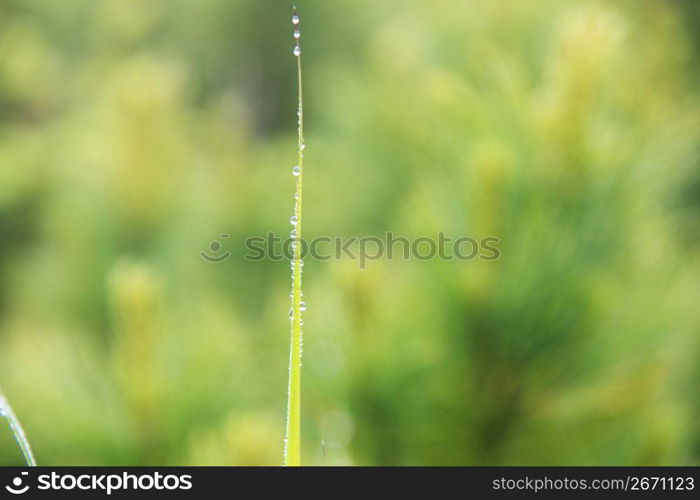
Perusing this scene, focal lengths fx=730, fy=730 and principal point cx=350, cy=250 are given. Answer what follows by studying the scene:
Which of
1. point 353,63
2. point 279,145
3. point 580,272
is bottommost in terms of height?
point 580,272

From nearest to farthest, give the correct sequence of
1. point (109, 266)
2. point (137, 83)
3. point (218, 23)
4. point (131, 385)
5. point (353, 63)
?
point (131, 385) → point (109, 266) → point (137, 83) → point (353, 63) → point (218, 23)

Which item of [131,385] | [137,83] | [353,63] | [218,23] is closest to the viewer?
[131,385]

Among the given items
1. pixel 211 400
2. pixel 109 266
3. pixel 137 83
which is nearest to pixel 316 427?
pixel 211 400

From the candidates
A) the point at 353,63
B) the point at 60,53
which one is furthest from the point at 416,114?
the point at 60,53

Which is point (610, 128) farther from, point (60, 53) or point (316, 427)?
point (60, 53)

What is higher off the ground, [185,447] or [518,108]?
[518,108]

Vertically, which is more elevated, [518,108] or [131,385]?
[518,108]

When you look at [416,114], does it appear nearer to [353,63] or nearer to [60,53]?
[353,63]

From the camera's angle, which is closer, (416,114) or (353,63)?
(416,114)

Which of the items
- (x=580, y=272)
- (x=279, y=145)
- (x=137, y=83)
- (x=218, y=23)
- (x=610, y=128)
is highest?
(x=218, y=23)
